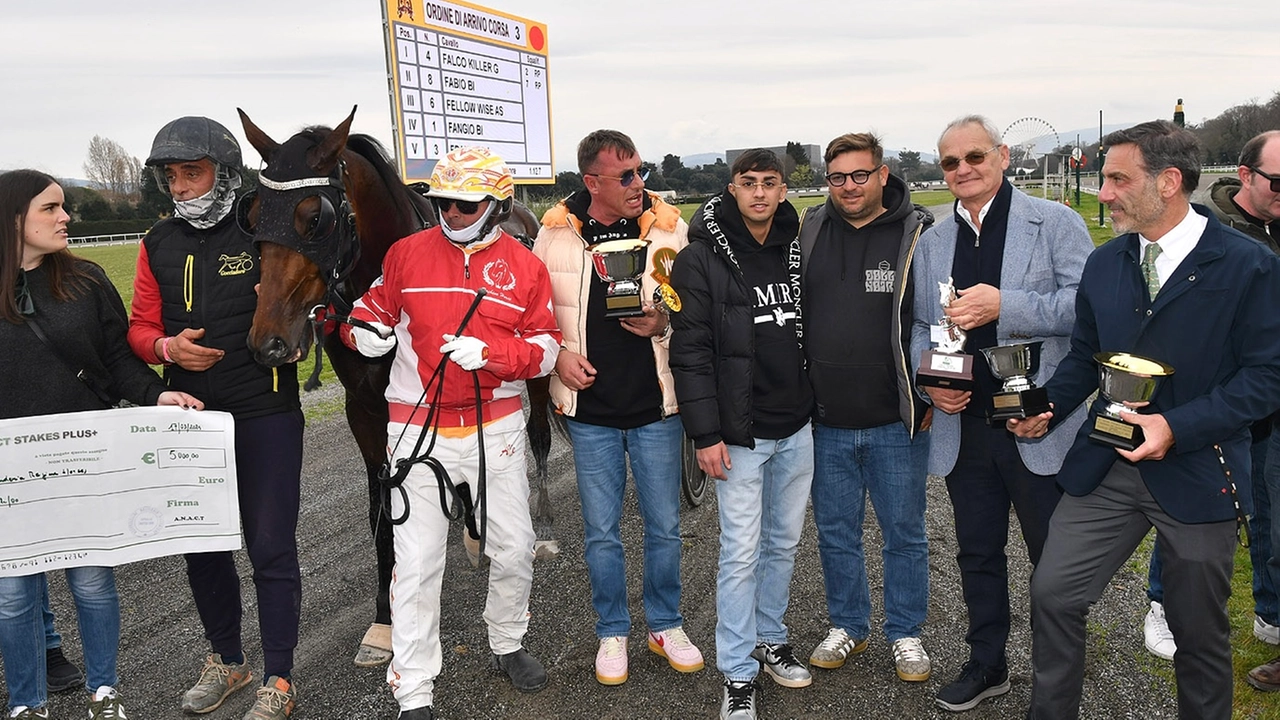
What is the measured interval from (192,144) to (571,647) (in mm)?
3061

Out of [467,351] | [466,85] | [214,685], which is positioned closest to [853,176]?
[467,351]

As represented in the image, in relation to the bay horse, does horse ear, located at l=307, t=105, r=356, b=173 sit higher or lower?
higher

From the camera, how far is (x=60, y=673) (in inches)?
167

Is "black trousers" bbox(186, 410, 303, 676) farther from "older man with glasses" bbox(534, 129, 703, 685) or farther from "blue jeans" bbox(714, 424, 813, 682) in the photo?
"blue jeans" bbox(714, 424, 813, 682)

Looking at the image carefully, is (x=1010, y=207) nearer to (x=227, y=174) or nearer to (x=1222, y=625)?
(x=1222, y=625)

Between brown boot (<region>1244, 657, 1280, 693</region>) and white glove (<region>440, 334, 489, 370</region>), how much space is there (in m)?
3.83

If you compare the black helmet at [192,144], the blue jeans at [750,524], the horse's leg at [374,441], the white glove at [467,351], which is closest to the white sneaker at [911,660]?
the blue jeans at [750,524]

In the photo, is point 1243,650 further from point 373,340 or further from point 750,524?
point 373,340

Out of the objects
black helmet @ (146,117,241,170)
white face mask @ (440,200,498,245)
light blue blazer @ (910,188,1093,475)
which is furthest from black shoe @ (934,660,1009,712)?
black helmet @ (146,117,241,170)

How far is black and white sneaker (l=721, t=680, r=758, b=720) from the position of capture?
368cm

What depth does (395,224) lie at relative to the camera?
4.47 meters

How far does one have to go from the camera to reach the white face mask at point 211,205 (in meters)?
3.67

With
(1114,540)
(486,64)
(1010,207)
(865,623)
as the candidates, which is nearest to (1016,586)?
(865,623)

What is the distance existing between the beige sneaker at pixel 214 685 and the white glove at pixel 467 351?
2028 mm
